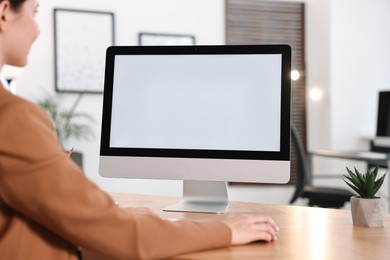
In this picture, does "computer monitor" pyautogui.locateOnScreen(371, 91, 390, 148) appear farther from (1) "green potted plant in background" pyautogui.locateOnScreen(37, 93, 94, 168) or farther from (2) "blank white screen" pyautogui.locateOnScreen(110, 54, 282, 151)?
(2) "blank white screen" pyautogui.locateOnScreen(110, 54, 282, 151)

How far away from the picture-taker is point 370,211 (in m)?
1.42

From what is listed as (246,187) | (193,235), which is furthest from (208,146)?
(246,187)

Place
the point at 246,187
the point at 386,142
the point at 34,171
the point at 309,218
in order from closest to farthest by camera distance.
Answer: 1. the point at 34,171
2. the point at 309,218
3. the point at 386,142
4. the point at 246,187

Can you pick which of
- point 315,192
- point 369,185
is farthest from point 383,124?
point 369,185

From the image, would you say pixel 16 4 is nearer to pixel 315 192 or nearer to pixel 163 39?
pixel 315 192

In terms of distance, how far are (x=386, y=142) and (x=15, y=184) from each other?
4.29 m

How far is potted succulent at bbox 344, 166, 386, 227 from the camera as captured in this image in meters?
1.42

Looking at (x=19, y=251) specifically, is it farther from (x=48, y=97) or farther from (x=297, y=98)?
(x=297, y=98)

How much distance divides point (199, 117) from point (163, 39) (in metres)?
3.92

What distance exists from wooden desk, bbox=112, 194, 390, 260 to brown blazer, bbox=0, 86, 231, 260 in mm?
109

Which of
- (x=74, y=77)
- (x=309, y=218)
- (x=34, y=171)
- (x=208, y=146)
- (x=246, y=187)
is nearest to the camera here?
(x=34, y=171)

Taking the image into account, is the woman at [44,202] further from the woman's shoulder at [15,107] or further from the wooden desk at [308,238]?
the wooden desk at [308,238]

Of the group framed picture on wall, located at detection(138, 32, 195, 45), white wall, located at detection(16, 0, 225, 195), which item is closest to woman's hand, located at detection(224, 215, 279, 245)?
white wall, located at detection(16, 0, 225, 195)

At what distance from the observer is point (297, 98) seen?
6.13m
